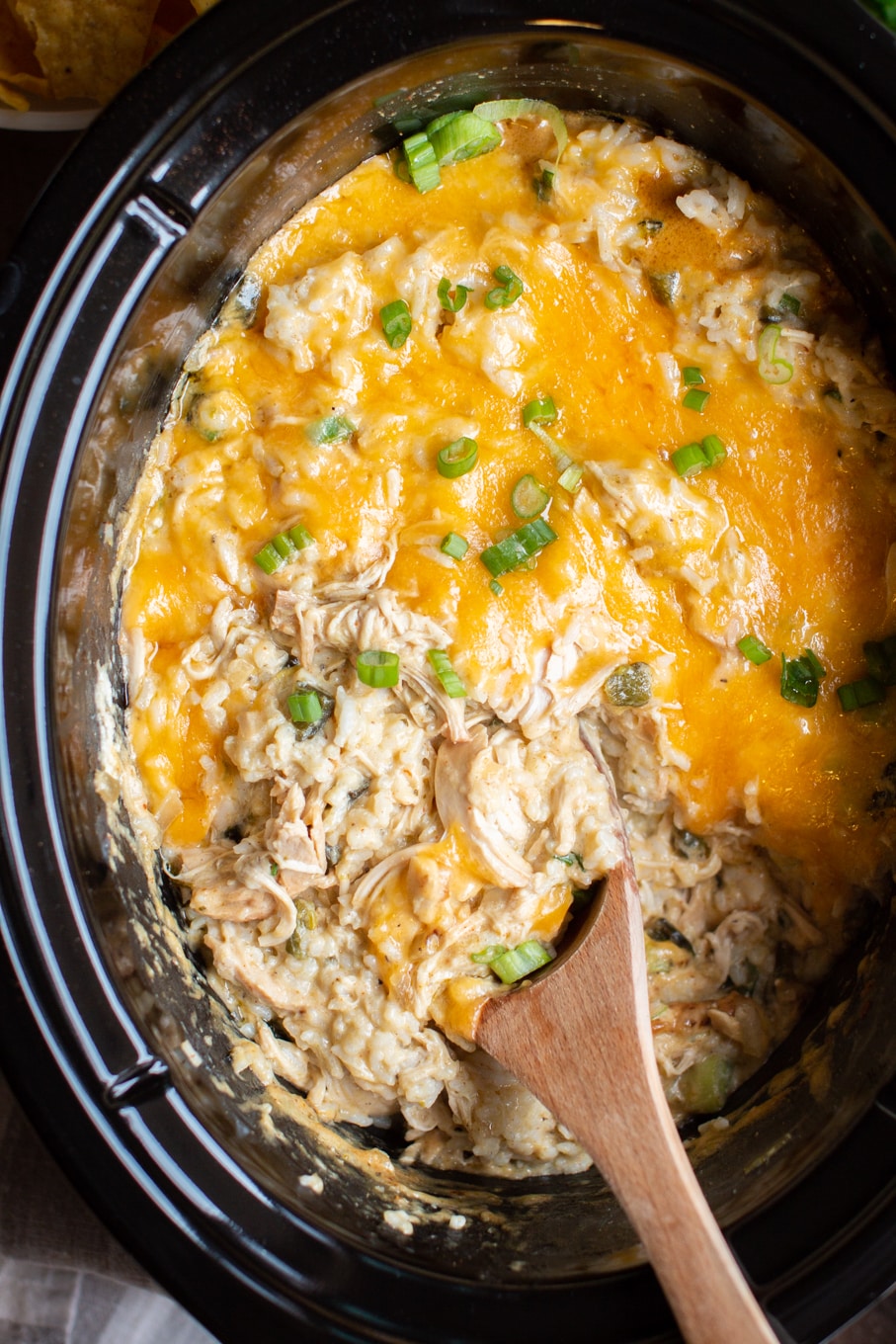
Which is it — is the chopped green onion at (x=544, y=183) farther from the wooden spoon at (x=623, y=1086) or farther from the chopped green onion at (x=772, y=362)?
the wooden spoon at (x=623, y=1086)

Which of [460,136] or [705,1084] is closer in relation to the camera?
[460,136]

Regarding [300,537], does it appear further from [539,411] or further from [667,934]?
[667,934]

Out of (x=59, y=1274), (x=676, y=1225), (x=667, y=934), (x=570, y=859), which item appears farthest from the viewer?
(x=59, y=1274)

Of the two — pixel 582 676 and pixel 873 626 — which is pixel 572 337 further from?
pixel 873 626

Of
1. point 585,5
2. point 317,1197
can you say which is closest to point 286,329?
point 585,5

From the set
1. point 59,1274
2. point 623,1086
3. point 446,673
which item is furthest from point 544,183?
point 59,1274

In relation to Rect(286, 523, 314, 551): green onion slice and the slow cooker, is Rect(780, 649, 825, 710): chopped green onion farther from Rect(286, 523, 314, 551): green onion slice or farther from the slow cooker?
Rect(286, 523, 314, 551): green onion slice

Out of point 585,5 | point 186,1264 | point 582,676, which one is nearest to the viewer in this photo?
point 585,5
